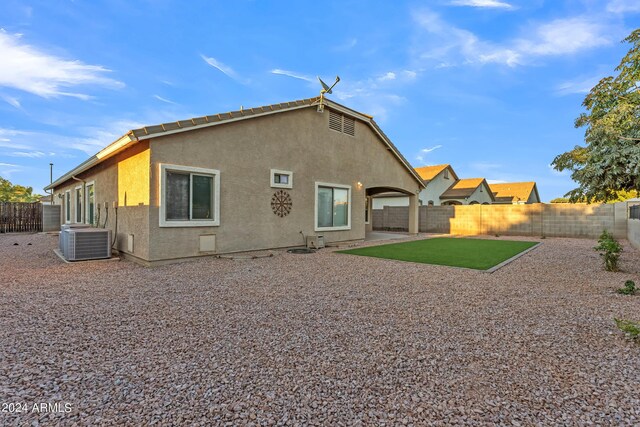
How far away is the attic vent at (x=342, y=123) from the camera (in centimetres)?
1220

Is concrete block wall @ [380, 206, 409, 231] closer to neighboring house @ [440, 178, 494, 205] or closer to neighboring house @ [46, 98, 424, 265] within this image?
neighboring house @ [46, 98, 424, 265]

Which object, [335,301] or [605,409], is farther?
[335,301]

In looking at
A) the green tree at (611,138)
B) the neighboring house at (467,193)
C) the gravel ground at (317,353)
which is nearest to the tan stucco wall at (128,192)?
the gravel ground at (317,353)

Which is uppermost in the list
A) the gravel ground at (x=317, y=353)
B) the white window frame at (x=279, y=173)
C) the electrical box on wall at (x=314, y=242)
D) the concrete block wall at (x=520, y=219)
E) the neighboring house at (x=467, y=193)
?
the neighboring house at (x=467, y=193)

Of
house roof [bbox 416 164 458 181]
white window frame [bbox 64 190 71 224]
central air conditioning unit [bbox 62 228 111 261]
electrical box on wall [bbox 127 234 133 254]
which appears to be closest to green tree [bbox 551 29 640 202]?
electrical box on wall [bbox 127 234 133 254]

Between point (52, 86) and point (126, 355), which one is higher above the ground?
point (52, 86)

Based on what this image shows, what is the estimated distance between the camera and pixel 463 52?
11891mm

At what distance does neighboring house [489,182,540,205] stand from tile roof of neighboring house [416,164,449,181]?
32.3 feet

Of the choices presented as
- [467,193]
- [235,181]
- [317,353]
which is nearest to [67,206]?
[235,181]

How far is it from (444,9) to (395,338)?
35.6 ft

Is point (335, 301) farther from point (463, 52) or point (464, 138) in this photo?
point (464, 138)

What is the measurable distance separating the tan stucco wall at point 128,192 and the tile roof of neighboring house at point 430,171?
2365 centimetres

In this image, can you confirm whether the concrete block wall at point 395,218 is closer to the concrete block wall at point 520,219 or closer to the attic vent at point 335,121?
the concrete block wall at point 520,219

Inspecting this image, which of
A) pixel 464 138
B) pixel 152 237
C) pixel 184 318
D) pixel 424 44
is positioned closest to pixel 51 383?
pixel 184 318
